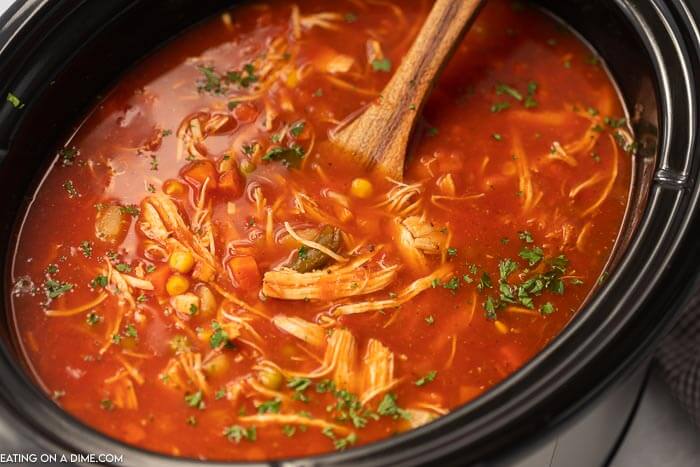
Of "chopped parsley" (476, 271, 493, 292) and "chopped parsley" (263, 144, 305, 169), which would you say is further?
"chopped parsley" (263, 144, 305, 169)

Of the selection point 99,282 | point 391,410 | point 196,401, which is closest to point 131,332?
point 99,282

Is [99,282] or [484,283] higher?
[99,282]

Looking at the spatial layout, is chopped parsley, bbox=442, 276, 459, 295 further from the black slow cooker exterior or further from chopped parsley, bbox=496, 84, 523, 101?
chopped parsley, bbox=496, 84, 523, 101

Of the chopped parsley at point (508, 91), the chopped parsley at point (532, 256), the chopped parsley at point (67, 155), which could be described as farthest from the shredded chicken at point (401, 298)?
the chopped parsley at point (67, 155)

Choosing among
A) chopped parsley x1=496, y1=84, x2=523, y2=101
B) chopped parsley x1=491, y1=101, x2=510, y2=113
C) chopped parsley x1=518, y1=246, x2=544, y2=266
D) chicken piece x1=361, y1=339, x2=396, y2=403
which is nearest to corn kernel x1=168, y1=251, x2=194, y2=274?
chicken piece x1=361, y1=339, x2=396, y2=403

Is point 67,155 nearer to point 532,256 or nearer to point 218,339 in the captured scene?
point 218,339
